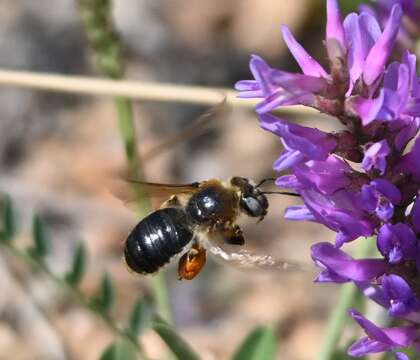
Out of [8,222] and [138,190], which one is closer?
[138,190]

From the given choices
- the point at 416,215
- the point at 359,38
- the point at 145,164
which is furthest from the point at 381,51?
the point at 145,164

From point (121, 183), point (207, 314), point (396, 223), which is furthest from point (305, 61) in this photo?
point (207, 314)

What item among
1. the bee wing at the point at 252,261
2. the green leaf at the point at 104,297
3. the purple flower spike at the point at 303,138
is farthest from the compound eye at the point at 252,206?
the purple flower spike at the point at 303,138

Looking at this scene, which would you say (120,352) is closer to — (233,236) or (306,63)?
(233,236)

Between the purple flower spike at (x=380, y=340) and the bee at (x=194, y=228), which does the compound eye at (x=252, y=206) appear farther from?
the purple flower spike at (x=380, y=340)

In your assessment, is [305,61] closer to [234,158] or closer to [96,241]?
[96,241]
